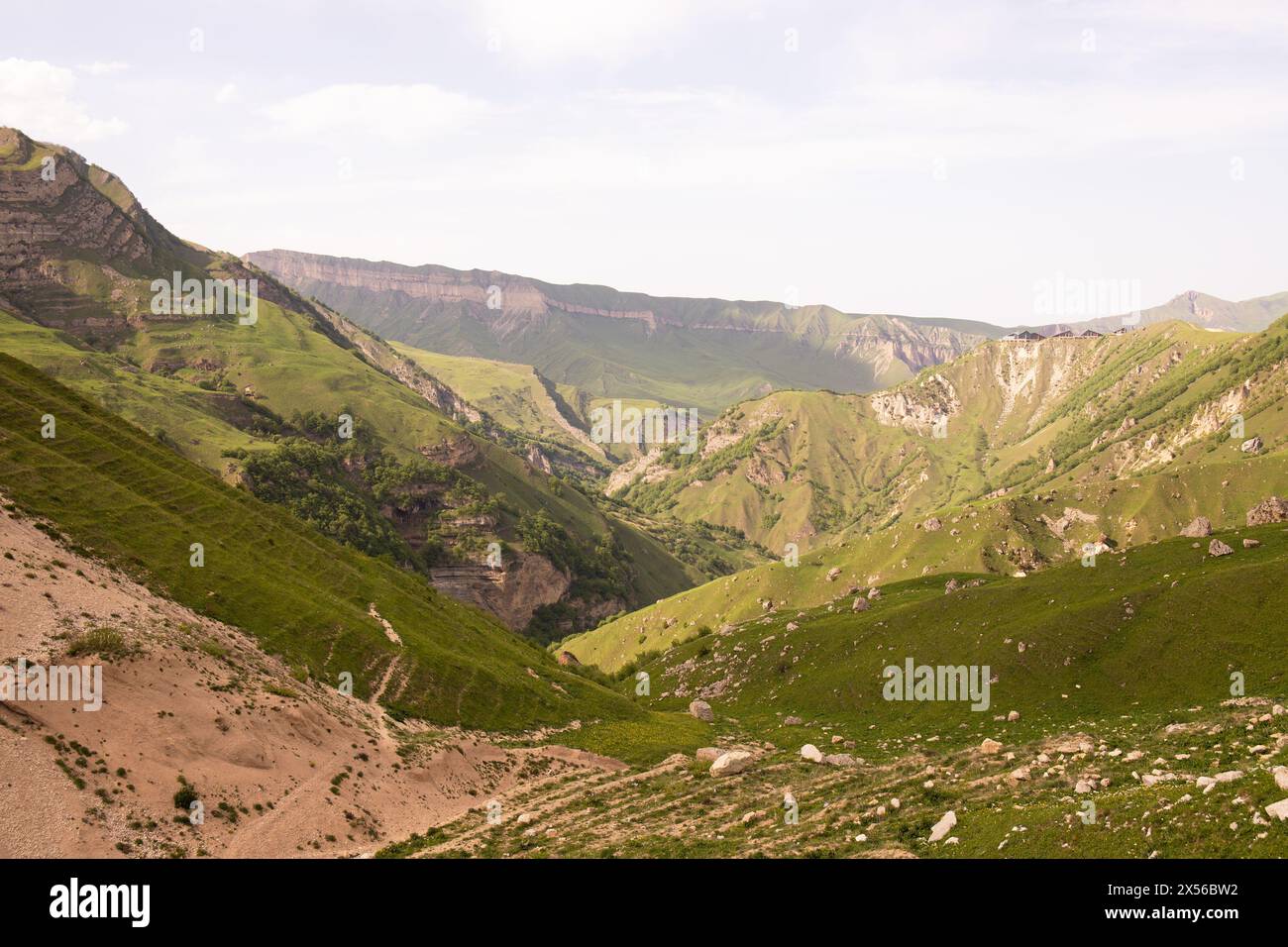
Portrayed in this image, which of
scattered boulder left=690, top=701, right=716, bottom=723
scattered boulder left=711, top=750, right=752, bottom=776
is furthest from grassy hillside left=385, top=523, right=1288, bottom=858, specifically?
scattered boulder left=690, top=701, right=716, bottom=723

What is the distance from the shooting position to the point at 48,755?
39094 millimetres

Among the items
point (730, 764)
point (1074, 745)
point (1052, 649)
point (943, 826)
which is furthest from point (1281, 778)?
point (1052, 649)

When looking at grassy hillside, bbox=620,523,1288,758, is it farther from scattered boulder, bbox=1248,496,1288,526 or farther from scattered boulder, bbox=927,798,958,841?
scattered boulder, bbox=1248,496,1288,526

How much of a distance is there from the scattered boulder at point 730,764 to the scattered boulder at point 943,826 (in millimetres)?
27456

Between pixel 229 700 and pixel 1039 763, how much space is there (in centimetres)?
5258

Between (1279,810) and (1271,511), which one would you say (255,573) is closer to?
(1279,810)

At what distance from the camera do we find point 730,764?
6362 cm

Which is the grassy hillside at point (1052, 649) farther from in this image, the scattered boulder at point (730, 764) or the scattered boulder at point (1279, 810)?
the scattered boulder at point (1279, 810)

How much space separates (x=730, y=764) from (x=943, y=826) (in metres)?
29.5

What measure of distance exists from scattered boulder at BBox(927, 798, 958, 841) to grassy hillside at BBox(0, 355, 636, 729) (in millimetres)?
48039

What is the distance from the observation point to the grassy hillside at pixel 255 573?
70062 mm

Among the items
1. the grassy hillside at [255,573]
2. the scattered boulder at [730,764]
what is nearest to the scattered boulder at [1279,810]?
the scattered boulder at [730,764]
